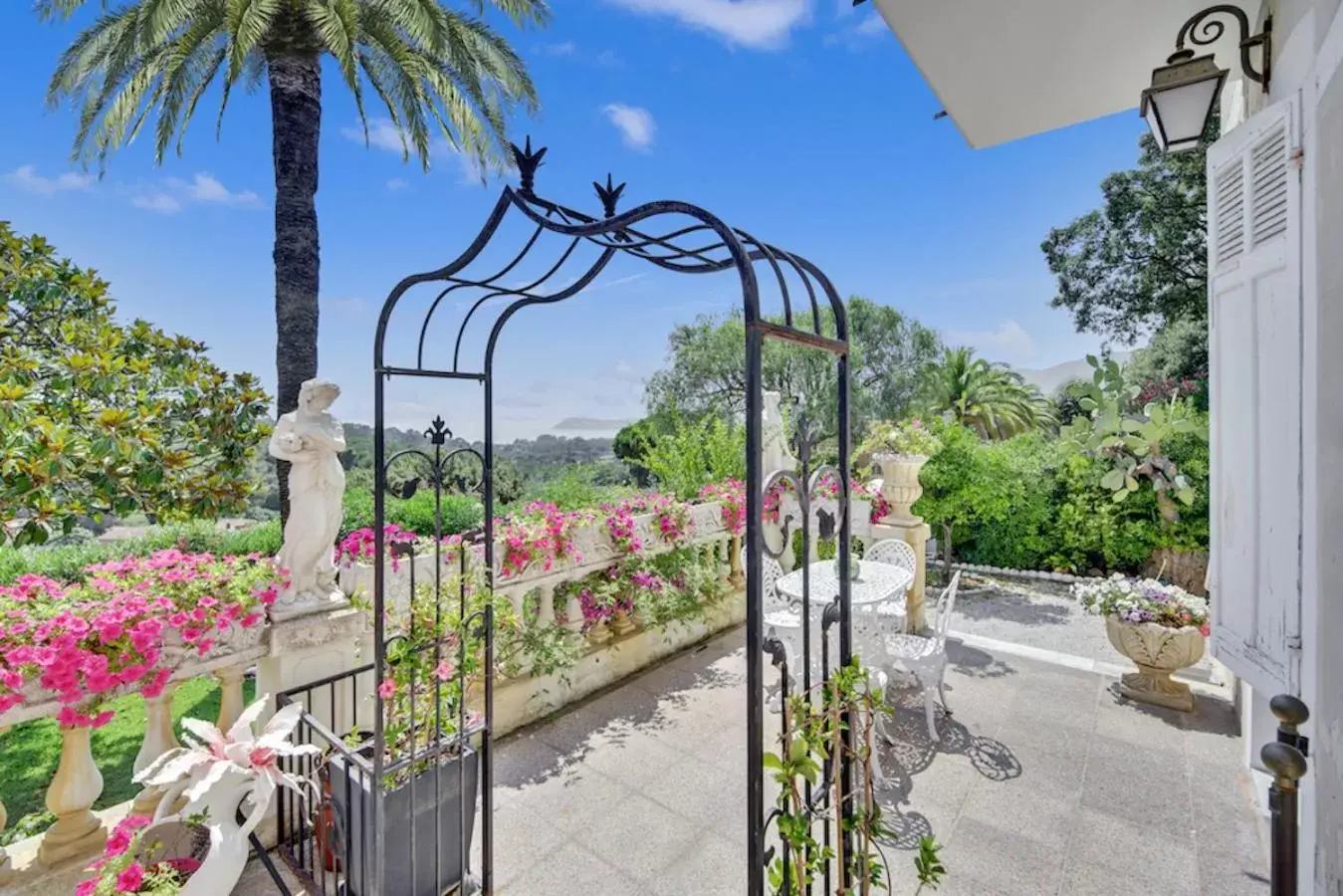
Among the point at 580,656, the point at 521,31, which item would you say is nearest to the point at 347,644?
the point at 580,656

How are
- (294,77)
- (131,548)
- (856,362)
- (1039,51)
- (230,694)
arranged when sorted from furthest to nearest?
(856,362) → (131,548) → (294,77) → (1039,51) → (230,694)

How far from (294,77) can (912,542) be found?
23.8 ft

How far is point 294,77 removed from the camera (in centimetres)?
558

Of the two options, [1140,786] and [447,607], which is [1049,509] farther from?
[447,607]

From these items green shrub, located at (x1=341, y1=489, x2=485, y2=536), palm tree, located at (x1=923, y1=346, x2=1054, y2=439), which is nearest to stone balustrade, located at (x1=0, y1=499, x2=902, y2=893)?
green shrub, located at (x1=341, y1=489, x2=485, y2=536)

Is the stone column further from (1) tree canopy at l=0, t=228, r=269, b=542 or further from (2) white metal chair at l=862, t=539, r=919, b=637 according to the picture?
(1) tree canopy at l=0, t=228, r=269, b=542

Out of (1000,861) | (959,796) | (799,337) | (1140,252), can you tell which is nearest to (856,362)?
(1140,252)

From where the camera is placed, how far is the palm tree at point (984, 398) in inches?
601

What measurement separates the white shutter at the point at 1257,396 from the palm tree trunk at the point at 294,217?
6.72 meters

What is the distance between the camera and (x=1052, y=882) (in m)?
2.06

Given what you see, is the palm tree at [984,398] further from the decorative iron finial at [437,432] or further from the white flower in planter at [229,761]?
the white flower in planter at [229,761]

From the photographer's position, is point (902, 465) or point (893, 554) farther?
point (902, 465)

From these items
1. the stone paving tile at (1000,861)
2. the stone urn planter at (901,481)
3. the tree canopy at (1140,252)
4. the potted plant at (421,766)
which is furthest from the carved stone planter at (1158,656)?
the tree canopy at (1140,252)

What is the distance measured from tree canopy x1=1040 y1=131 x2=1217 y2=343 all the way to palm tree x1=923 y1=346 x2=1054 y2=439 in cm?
308
